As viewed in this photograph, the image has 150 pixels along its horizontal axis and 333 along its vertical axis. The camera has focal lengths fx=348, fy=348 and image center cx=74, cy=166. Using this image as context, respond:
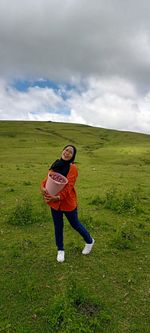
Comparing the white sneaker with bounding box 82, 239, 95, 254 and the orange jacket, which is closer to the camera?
the orange jacket

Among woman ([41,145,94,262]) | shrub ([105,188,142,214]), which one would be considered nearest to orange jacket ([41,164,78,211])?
woman ([41,145,94,262])

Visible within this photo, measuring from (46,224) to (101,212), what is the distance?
11.4 feet

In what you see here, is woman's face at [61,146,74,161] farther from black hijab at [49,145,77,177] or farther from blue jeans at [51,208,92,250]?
blue jeans at [51,208,92,250]

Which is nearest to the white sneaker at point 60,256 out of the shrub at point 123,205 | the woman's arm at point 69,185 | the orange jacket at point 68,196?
the orange jacket at point 68,196

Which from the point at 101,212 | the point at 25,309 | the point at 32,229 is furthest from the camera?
the point at 101,212

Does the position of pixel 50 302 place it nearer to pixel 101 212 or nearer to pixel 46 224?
pixel 46 224

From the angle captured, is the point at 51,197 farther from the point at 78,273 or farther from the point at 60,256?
the point at 78,273

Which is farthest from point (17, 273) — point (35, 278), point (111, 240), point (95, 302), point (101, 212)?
point (101, 212)

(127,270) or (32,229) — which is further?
(32,229)

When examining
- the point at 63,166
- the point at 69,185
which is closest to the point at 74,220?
the point at 69,185

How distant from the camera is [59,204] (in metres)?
10.0

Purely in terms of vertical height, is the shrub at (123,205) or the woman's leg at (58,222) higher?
the woman's leg at (58,222)

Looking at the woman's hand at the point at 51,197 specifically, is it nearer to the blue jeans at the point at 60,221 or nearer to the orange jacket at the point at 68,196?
the orange jacket at the point at 68,196

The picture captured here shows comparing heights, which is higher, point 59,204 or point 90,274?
point 59,204
